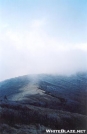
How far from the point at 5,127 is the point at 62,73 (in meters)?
25.9

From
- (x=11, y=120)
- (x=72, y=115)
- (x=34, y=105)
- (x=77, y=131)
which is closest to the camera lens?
(x=77, y=131)

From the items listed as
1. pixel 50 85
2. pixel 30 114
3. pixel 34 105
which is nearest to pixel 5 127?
pixel 30 114

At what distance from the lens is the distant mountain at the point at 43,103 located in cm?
2903

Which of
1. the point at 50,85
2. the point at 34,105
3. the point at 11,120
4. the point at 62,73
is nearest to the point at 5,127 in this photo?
the point at 11,120

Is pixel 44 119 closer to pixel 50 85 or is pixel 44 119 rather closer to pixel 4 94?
pixel 4 94

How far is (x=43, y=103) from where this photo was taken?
36.0m

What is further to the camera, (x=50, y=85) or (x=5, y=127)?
(x=50, y=85)

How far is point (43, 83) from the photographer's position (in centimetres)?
4434

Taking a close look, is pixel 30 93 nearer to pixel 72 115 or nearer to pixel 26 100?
pixel 26 100

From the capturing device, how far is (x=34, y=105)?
115ft

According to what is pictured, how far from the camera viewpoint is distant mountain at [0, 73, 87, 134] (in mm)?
29031

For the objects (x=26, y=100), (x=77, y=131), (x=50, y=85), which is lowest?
(x=77, y=131)

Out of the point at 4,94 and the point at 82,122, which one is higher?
the point at 4,94

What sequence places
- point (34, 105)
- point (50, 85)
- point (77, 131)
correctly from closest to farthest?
point (77, 131) → point (34, 105) → point (50, 85)
